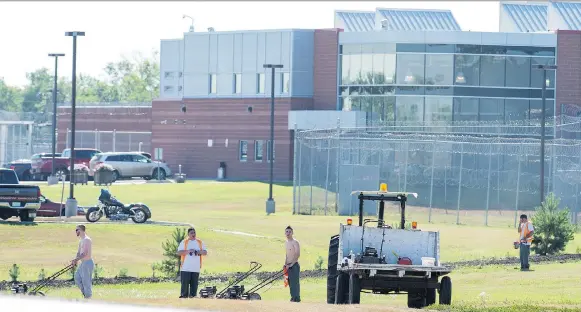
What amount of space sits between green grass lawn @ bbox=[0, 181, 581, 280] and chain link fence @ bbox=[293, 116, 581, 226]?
862 mm

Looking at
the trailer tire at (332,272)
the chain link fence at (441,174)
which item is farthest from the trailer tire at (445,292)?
the chain link fence at (441,174)

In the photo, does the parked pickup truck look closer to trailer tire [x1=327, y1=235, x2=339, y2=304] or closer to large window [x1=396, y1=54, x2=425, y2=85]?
trailer tire [x1=327, y1=235, x2=339, y2=304]

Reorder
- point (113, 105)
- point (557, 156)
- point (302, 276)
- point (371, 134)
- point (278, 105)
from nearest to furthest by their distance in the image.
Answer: point (302, 276) < point (557, 156) < point (371, 134) < point (278, 105) < point (113, 105)

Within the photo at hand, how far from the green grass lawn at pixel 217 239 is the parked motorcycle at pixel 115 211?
80.1 inches

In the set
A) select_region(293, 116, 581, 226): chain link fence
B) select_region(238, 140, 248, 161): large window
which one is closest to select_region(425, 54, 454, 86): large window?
select_region(238, 140, 248, 161): large window

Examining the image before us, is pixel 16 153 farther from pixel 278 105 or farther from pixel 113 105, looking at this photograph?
pixel 278 105

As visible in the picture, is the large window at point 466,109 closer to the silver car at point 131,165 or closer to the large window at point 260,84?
the large window at point 260,84

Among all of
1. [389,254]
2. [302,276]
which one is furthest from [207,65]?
[389,254]

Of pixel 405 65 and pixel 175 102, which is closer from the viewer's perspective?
pixel 405 65

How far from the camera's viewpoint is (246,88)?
86438 mm

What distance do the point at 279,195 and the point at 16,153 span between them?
3742cm

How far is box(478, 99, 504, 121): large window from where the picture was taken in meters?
77.6

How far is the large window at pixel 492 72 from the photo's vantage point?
3041 inches

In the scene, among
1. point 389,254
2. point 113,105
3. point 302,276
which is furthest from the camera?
point 113,105
